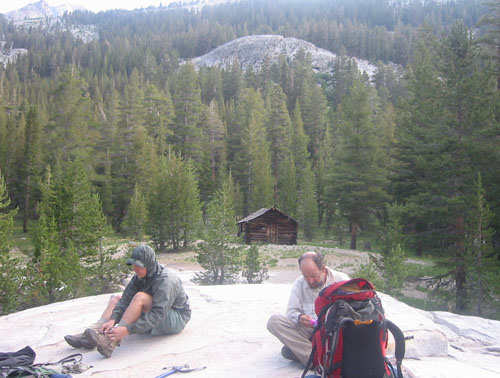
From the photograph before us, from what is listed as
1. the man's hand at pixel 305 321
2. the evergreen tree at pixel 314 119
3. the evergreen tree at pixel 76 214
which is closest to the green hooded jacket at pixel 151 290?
the man's hand at pixel 305 321

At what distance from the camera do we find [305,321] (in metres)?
3.86

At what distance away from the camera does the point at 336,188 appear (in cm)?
2705

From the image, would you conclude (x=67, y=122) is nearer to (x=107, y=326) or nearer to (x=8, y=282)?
(x=8, y=282)

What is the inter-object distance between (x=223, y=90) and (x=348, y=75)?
24.9 meters

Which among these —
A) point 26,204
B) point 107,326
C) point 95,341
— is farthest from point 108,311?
point 26,204

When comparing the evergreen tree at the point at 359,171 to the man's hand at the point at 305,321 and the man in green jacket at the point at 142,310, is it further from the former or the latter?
the man's hand at the point at 305,321

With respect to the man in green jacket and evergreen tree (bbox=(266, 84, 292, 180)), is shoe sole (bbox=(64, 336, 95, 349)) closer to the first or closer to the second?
the man in green jacket

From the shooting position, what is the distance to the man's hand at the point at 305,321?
3.84 m

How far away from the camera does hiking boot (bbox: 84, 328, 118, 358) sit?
4359 mm

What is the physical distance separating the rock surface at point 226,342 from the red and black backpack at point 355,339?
0.75 meters

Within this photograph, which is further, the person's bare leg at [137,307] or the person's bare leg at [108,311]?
the person's bare leg at [108,311]

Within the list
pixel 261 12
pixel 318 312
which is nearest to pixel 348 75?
pixel 318 312

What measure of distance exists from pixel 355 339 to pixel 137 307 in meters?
2.60

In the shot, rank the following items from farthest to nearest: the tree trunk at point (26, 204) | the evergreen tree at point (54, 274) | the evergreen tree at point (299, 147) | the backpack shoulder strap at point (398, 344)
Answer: the evergreen tree at point (299, 147) < the tree trunk at point (26, 204) < the evergreen tree at point (54, 274) < the backpack shoulder strap at point (398, 344)
